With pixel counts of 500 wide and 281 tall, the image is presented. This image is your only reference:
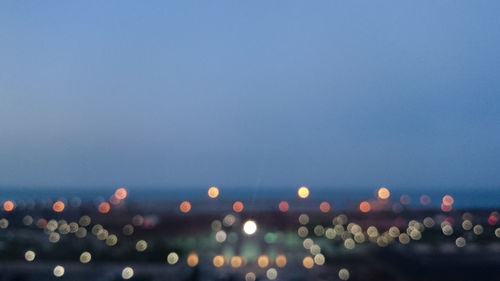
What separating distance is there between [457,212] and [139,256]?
9392 millimetres

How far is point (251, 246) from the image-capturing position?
1251 centimetres

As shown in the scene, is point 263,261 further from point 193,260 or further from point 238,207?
point 238,207

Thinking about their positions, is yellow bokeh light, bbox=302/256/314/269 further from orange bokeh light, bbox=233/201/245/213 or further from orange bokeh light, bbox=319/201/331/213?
orange bokeh light, bbox=319/201/331/213

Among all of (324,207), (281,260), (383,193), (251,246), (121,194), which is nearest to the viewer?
(281,260)

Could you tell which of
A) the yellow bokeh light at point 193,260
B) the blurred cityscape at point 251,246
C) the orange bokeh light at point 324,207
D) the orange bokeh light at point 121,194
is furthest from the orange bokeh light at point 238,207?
the orange bokeh light at point 121,194

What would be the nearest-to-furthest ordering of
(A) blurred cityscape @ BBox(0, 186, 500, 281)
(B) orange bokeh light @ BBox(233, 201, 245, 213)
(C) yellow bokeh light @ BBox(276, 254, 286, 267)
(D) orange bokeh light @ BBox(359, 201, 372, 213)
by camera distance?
(A) blurred cityscape @ BBox(0, 186, 500, 281) < (C) yellow bokeh light @ BBox(276, 254, 286, 267) < (B) orange bokeh light @ BBox(233, 201, 245, 213) < (D) orange bokeh light @ BBox(359, 201, 372, 213)

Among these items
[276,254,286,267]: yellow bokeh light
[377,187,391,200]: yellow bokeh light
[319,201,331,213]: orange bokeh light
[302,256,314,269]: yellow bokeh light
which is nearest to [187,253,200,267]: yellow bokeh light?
[276,254,286,267]: yellow bokeh light

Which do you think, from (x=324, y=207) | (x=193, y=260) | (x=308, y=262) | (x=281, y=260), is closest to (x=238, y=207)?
(x=324, y=207)

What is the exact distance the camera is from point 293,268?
1020 cm

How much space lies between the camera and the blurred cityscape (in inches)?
352

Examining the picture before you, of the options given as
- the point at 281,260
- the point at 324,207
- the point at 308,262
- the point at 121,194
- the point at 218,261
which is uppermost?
the point at 121,194

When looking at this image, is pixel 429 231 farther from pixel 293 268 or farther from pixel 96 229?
pixel 96 229

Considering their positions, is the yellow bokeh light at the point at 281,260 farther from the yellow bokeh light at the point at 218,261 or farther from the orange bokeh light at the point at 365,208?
the orange bokeh light at the point at 365,208

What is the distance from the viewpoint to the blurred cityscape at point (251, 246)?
Result: 29.3 feet
